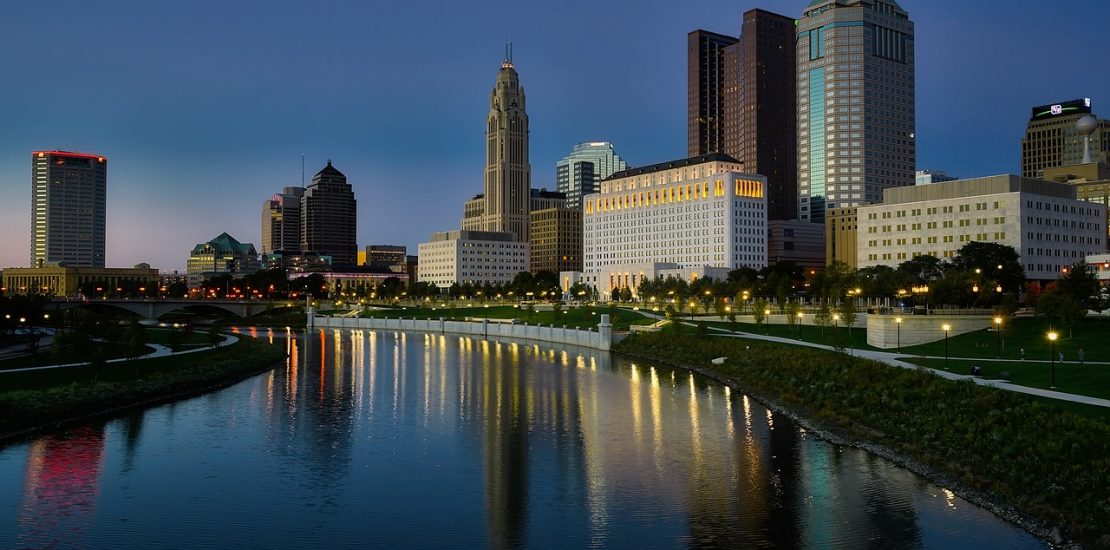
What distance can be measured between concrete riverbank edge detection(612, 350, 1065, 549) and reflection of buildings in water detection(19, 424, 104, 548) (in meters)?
29.3

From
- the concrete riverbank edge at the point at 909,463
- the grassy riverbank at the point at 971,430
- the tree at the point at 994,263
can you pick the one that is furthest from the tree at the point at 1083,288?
the concrete riverbank edge at the point at 909,463

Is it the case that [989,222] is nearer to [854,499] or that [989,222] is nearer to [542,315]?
[542,315]

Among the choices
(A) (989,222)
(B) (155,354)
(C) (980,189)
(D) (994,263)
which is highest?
(C) (980,189)

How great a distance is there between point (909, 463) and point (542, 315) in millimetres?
112260

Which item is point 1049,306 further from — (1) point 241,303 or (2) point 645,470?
(1) point 241,303

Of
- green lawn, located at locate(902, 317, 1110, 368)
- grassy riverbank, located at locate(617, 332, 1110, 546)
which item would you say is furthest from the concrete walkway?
green lawn, located at locate(902, 317, 1110, 368)

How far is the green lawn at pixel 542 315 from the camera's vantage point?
403 feet

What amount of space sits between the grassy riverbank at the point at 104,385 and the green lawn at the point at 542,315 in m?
50.2

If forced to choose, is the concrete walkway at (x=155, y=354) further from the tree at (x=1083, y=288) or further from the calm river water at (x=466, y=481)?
the tree at (x=1083, y=288)

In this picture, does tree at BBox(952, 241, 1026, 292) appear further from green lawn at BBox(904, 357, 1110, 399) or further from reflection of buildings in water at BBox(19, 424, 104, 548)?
reflection of buildings in water at BBox(19, 424, 104, 548)

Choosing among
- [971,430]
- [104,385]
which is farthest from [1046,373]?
[104,385]

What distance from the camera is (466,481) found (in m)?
33.8

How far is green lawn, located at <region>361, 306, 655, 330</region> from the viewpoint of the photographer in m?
123

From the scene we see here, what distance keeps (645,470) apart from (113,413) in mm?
31214
